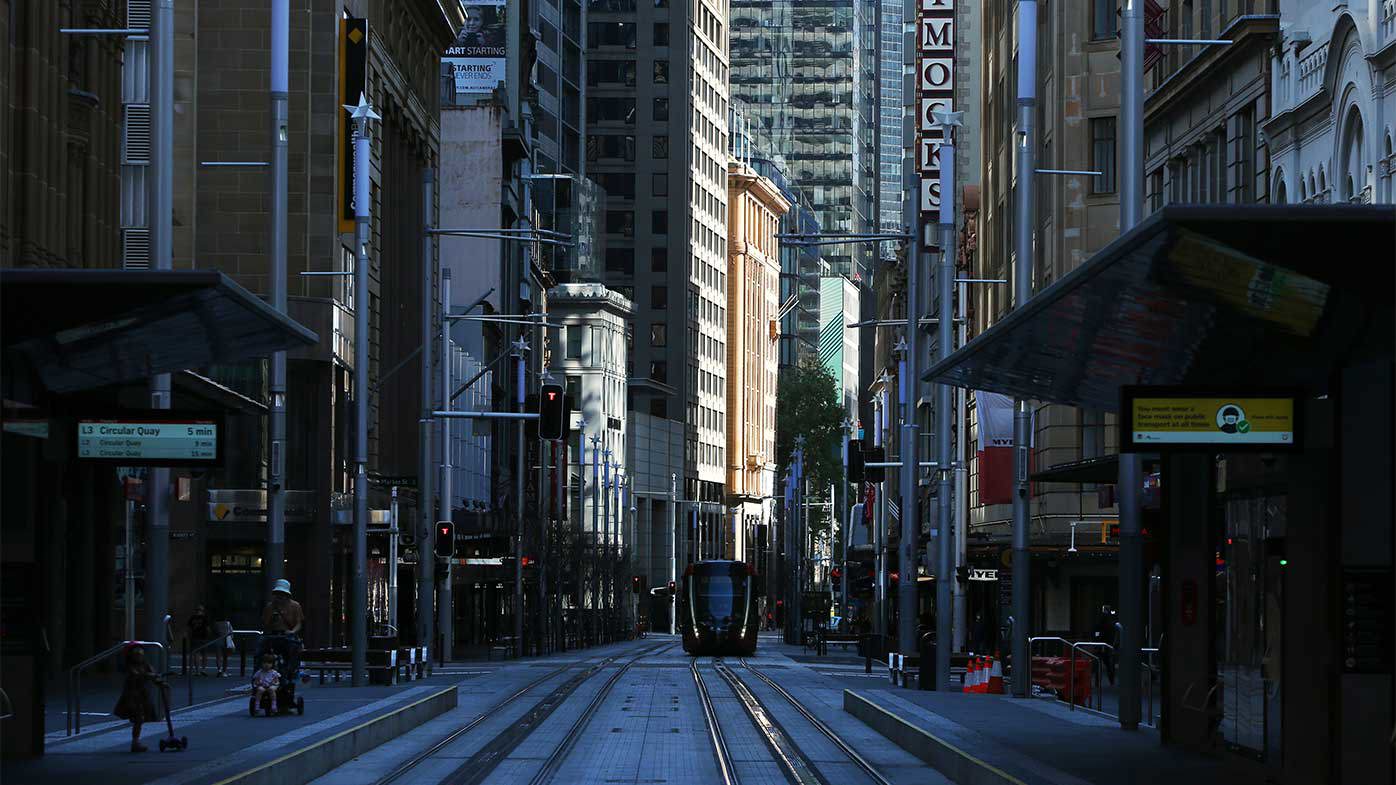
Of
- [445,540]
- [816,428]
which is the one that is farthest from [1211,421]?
[816,428]

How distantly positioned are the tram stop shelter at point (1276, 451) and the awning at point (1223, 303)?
0.06 feet

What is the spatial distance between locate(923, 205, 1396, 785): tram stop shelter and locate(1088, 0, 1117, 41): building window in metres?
39.1

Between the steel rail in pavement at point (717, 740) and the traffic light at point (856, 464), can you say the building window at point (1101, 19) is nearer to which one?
the traffic light at point (856, 464)

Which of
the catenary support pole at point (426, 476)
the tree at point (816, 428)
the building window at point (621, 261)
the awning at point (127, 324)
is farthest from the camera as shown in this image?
the tree at point (816, 428)

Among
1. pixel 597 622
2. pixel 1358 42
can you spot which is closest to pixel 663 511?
pixel 597 622

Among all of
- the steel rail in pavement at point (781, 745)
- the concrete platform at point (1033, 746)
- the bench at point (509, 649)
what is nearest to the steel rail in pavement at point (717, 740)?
the steel rail in pavement at point (781, 745)

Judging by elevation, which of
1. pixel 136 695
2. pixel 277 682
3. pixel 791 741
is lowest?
pixel 791 741

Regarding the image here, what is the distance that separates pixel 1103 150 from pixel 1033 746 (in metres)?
38.6

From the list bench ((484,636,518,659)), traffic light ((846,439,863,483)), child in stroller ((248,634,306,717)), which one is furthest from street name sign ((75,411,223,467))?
bench ((484,636,518,659))

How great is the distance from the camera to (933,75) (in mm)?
74812

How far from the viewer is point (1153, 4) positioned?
50.0 metres

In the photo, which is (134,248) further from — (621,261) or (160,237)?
(621,261)

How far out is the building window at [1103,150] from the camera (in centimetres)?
5834

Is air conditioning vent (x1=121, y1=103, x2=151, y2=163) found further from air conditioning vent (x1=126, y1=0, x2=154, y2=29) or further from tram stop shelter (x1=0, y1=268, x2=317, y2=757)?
tram stop shelter (x1=0, y1=268, x2=317, y2=757)
